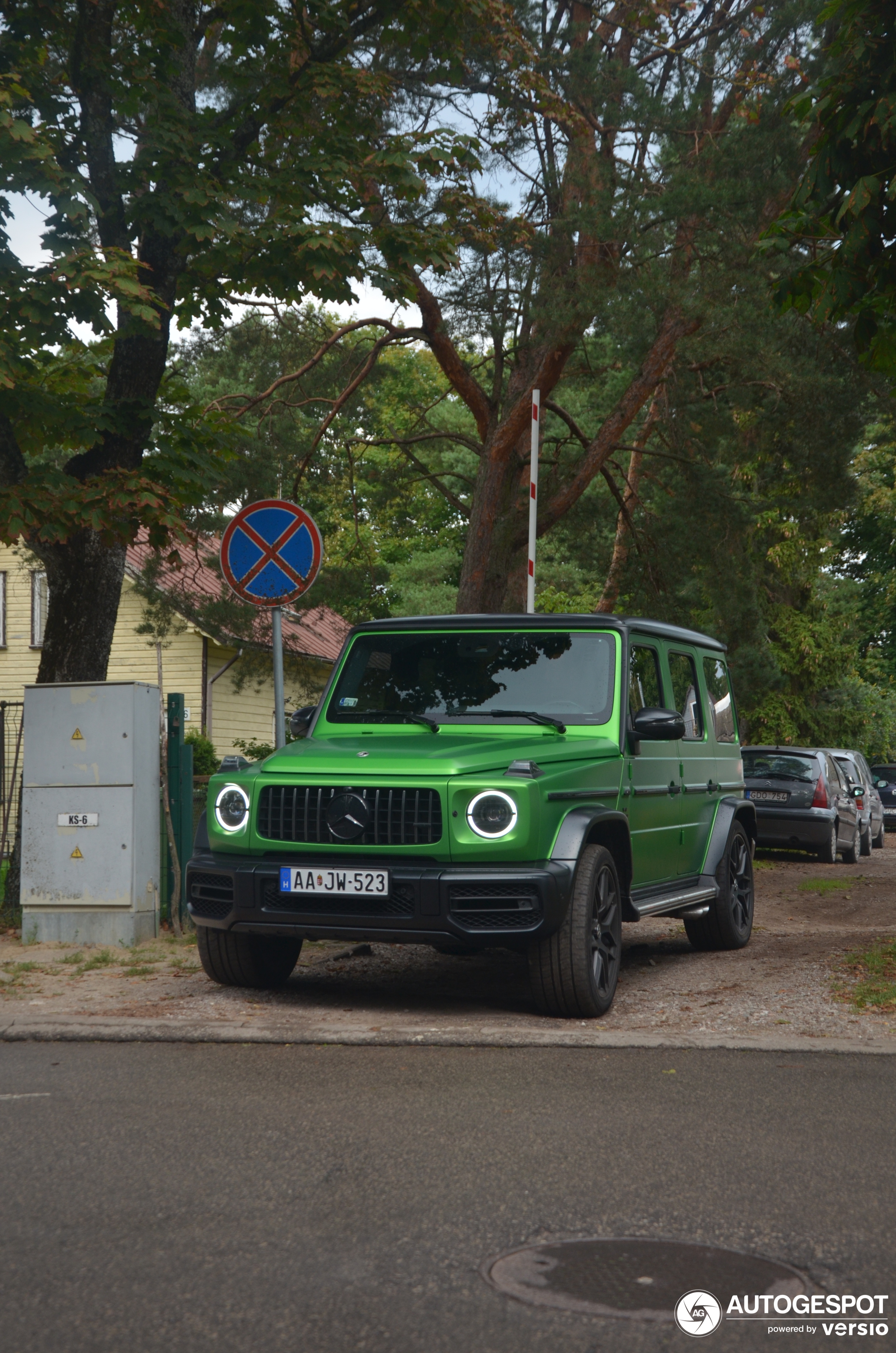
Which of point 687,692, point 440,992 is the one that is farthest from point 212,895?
point 687,692

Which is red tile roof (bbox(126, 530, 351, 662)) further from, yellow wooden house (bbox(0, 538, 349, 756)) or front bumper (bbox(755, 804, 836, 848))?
front bumper (bbox(755, 804, 836, 848))

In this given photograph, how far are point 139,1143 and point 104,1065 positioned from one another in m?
1.55

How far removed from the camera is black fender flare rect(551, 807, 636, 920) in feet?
23.2

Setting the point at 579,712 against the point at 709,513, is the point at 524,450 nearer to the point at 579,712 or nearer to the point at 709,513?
the point at 709,513

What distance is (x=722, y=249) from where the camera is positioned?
15422mm

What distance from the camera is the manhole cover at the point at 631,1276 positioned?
3340mm

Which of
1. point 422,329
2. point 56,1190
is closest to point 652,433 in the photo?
point 422,329

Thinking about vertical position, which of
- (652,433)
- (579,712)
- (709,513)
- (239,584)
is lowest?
(579,712)

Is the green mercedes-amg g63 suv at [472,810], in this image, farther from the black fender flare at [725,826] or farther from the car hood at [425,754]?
the black fender flare at [725,826]

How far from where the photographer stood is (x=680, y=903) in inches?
345

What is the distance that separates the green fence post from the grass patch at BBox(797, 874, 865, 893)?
8.59 m

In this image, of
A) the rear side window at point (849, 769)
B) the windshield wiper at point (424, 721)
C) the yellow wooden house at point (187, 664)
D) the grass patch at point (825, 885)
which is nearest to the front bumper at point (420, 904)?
the windshield wiper at point (424, 721)

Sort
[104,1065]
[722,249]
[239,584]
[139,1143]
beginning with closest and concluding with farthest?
[139,1143], [104,1065], [239,584], [722,249]

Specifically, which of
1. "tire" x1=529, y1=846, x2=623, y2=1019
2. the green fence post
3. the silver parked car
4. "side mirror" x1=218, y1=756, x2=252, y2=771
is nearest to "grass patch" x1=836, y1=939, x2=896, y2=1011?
"tire" x1=529, y1=846, x2=623, y2=1019
